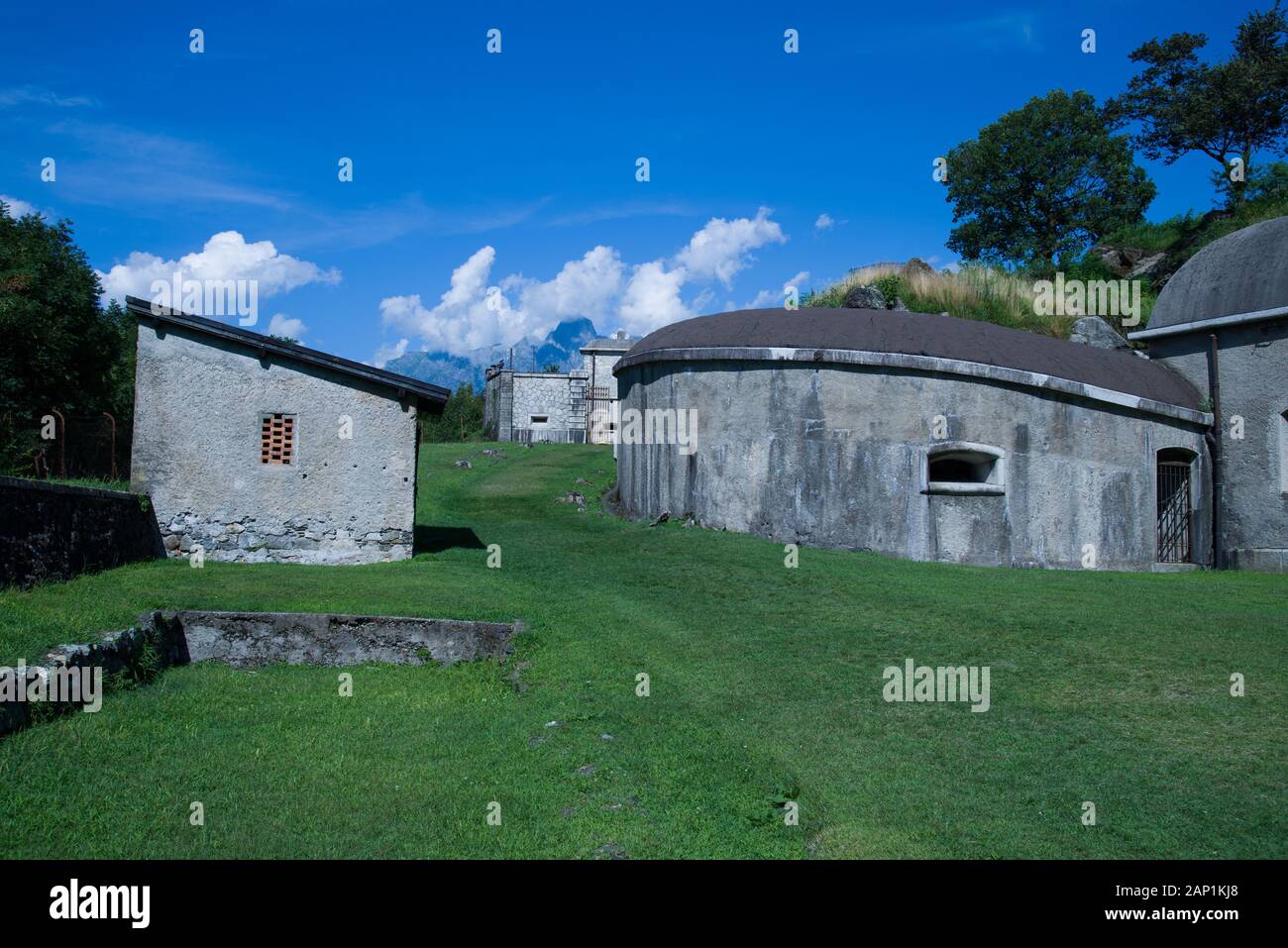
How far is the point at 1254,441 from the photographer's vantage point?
17594mm

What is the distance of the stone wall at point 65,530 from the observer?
10094mm

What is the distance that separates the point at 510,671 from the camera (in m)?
9.85

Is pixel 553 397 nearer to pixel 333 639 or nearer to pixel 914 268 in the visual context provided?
pixel 914 268

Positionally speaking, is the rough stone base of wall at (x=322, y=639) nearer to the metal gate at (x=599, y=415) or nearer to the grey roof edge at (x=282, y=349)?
the grey roof edge at (x=282, y=349)

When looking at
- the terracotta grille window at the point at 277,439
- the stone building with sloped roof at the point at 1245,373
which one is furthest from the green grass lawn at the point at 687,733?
the stone building with sloped roof at the point at 1245,373

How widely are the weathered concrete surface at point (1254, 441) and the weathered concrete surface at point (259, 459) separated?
49.6ft

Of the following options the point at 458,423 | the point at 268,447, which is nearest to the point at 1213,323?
the point at 268,447

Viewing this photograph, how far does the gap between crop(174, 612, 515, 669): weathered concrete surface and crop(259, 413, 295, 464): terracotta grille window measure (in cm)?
509

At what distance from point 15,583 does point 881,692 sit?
356 inches

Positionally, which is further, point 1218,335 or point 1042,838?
point 1218,335

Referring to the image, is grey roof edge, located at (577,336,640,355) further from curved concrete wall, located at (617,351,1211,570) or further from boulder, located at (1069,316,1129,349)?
curved concrete wall, located at (617,351,1211,570)

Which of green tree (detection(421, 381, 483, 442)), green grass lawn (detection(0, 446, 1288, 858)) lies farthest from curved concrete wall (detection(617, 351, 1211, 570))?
green tree (detection(421, 381, 483, 442))
